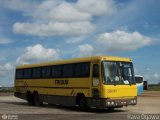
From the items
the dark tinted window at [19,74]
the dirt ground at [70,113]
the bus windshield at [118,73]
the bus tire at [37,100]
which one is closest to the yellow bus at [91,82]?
the bus windshield at [118,73]

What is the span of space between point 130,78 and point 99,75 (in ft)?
6.86

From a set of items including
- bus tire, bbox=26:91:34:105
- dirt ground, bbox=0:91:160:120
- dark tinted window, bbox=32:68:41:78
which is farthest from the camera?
bus tire, bbox=26:91:34:105

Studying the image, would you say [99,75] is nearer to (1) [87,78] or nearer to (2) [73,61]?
(1) [87,78]

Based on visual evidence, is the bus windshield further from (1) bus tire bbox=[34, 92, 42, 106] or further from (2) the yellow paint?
(1) bus tire bbox=[34, 92, 42, 106]

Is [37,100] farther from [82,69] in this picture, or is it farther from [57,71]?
[82,69]

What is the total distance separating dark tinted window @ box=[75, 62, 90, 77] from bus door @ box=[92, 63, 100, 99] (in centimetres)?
61

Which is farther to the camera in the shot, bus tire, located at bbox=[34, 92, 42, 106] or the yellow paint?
bus tire, located at bbox=[34, 92, 42, 106]

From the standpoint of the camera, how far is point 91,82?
2480cm

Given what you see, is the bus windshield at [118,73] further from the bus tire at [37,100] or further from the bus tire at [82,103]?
the bus tire at [37,100]

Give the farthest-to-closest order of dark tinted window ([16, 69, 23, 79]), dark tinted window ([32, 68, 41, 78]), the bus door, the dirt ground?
dark tinted window ([16, 69, 23, 79]), dark tinted window ([32, 68, 41, 78]), the bus door, the dirt ground

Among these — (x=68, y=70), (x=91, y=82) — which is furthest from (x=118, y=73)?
(x=68, y=70)

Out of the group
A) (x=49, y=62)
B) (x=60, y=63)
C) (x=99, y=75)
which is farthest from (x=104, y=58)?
(x=49, y=62)

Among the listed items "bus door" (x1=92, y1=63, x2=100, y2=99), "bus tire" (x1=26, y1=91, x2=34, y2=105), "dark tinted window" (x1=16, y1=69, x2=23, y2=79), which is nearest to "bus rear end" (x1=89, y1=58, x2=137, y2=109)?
"bus door" (x1=92, y1=63, x2=100, y2=99)

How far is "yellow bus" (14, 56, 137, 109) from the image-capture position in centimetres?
2422
